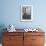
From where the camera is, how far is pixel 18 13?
395 cm

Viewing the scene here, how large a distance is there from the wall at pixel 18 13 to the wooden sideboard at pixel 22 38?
0.54 metres

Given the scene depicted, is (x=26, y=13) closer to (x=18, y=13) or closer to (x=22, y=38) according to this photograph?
(x=18, y=13)

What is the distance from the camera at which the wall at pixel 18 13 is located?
154 inches

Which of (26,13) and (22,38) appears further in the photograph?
(26,13)

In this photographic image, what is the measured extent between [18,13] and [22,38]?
2.89ft

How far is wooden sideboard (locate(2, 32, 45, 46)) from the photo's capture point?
3477 millimetres

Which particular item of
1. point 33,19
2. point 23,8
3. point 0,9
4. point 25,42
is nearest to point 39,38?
point 25,42

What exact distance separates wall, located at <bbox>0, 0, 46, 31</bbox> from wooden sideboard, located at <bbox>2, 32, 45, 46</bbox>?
54 cm

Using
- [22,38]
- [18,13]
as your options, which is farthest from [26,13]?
Result: [22,38]

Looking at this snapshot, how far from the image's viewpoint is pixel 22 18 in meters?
3.93

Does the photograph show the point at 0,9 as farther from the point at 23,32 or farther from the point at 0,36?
the point at 23,32

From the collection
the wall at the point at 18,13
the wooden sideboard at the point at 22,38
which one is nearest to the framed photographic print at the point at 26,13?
the wall at the point at 18,13

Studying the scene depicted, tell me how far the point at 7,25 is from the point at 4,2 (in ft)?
2.41

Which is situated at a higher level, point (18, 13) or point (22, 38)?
point (18, 13)
